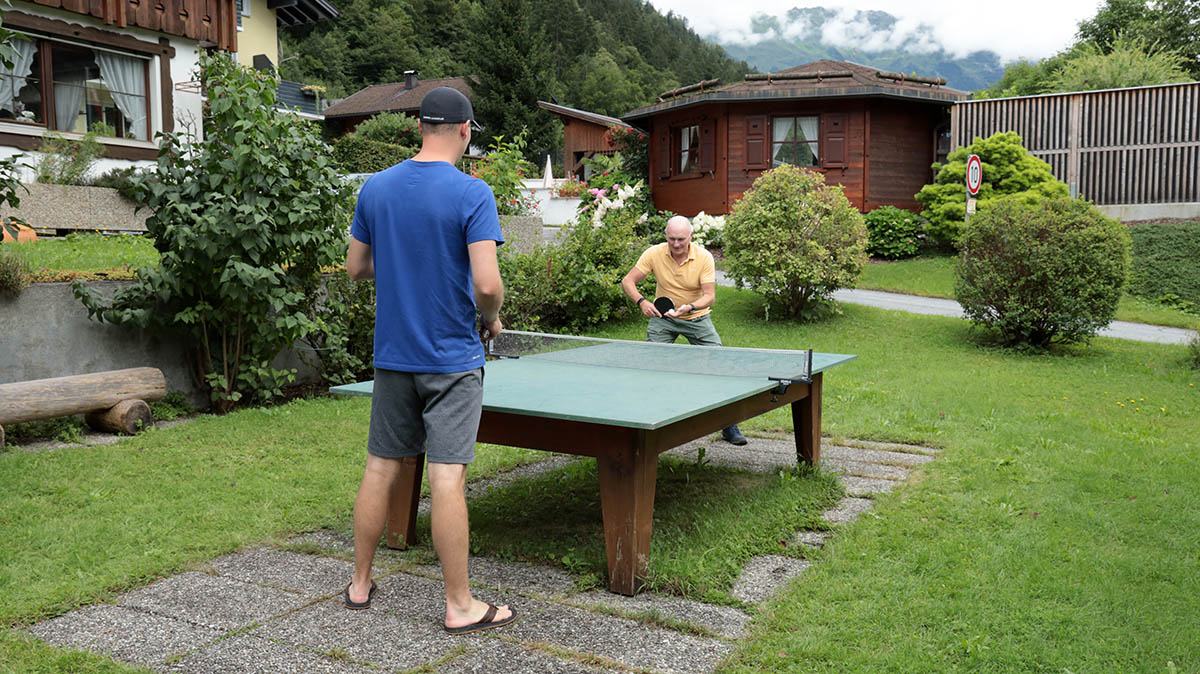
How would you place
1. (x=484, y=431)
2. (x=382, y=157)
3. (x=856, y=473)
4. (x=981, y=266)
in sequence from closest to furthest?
1. (x=484, y=431)
2. (x=856, y=473)
3. (x=981, y=266)
4. (x=382, y=157)

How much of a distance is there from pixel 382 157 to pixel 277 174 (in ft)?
71.5

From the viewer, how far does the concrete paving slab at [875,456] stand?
21.2 ft

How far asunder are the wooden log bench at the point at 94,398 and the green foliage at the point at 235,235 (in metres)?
0.47

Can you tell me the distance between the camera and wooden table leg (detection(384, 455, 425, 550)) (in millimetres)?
4562

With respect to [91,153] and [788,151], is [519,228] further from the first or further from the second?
[788,151]

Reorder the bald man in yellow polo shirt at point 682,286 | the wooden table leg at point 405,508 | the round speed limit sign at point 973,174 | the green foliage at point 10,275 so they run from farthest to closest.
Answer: the round speed limit sign at point 973,174 → the bald man in yellow polo shirt at point 682,286 → the green foliage at point 10,275 → the wooden table leg at point 405,508

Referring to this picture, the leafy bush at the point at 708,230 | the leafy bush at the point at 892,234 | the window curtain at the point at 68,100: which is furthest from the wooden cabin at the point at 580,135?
the window curtain at the point at 68,100

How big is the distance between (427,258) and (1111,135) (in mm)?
19621

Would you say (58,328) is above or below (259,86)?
below

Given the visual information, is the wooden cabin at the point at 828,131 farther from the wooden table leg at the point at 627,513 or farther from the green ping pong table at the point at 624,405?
the wooden table leg at the point at 627,513

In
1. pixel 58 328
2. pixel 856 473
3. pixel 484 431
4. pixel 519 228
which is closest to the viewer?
pixel 484 431

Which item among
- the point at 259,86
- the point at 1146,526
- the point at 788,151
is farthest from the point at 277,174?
the point at 788,151

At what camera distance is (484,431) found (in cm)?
439

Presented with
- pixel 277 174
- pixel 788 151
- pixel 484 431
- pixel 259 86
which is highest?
pixel 788 151
